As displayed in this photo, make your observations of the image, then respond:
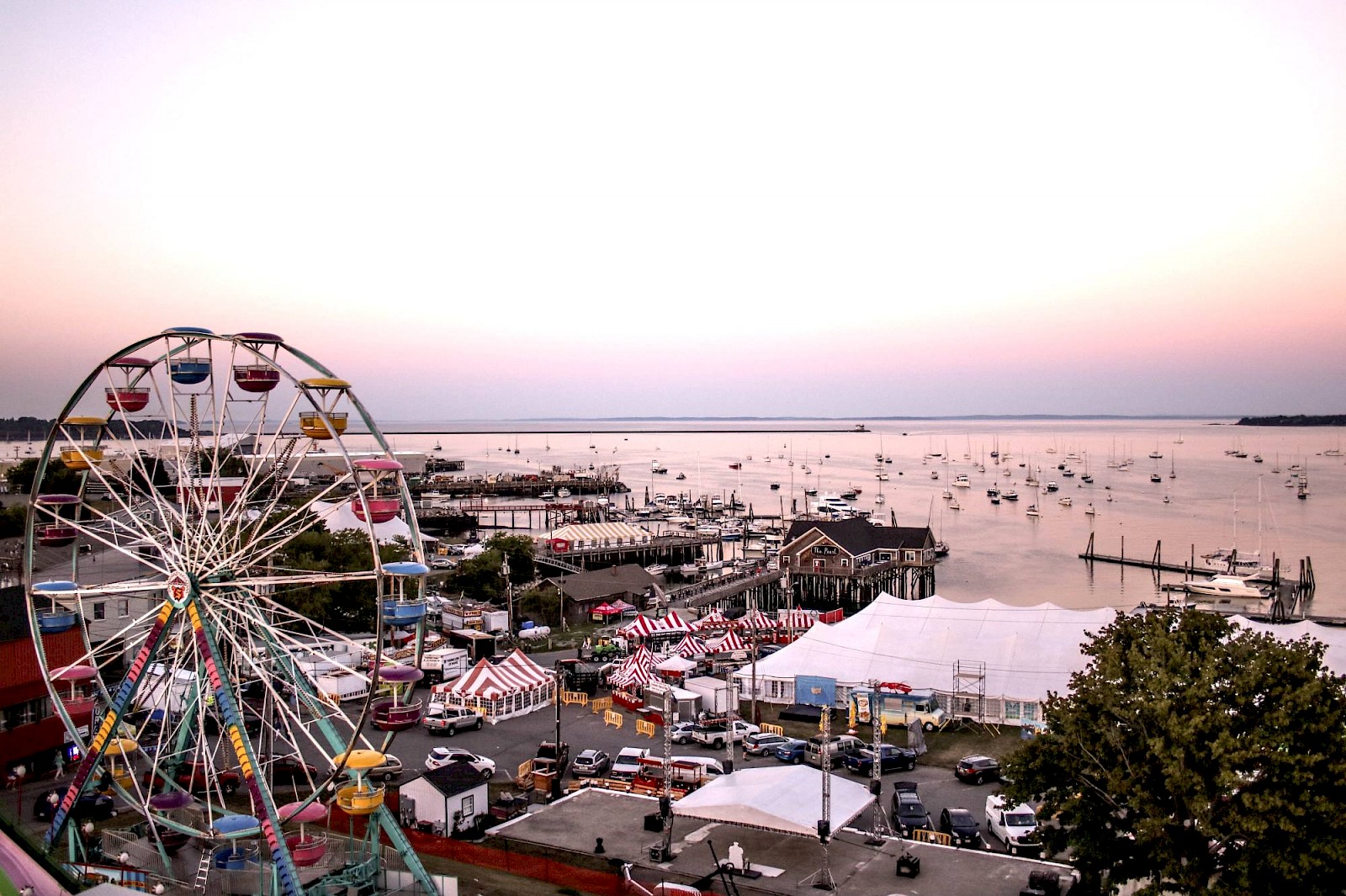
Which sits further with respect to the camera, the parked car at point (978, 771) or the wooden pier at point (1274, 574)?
the wooden pier at point (1274, 574)

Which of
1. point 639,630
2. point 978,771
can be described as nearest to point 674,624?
point 639,630

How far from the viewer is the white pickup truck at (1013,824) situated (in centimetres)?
1902

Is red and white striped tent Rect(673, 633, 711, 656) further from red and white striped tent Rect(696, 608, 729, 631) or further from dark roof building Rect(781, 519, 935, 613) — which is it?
dark roof building Rect(781, 519, 935, 613)

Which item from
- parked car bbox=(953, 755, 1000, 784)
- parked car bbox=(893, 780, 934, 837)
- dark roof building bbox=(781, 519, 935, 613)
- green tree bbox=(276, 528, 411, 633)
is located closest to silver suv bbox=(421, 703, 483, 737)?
green tree bbox=(276, 528, 411, 633)

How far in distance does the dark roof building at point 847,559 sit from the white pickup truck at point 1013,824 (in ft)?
117

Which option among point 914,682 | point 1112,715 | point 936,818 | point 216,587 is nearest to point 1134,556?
point 914,682

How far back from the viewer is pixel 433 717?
28.2m

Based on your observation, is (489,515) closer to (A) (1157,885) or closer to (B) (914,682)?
(B) (914,682)

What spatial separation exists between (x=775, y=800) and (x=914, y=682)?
11861mm

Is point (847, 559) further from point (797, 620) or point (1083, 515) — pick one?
point (1083, 515)

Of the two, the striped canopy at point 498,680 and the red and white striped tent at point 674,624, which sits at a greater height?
the striped canopy at point 498,680

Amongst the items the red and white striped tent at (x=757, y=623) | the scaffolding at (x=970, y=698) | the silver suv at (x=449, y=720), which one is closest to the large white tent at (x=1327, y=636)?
the scaffolding at (x=970, y=698)

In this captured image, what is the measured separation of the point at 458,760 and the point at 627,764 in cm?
412

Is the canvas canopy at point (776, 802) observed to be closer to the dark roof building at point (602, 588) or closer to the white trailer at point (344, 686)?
the white trailer at point (344, 686)
